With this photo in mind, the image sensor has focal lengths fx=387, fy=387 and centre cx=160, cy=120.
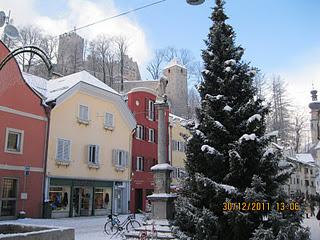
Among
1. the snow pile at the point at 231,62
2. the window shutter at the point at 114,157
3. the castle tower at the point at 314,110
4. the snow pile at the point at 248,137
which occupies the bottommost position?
the snow pile at the point at 248,137

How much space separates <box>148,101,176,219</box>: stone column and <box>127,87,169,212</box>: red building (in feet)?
58.1

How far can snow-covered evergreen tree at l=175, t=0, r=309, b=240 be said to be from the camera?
10.2m

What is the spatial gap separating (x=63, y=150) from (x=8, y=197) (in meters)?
5.03

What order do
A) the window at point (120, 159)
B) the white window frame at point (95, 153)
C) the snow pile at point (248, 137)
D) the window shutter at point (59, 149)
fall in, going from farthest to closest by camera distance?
the window at point (120, 159), the white window frame at point (95, 153), the window shutter at point (59, 149), the snow pile at point (248, 137)

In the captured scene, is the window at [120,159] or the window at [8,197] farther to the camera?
the window at [120,159]

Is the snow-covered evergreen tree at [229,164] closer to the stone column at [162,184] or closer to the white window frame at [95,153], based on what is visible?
the stone column at [162,184]

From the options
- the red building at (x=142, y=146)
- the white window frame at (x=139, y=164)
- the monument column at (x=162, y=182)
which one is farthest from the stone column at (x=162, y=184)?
the white window frame at (x=139, y=164)

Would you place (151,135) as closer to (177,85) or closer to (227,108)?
(227,108)

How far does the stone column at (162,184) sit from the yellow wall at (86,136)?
1144 cm

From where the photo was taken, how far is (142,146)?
35.7 meters

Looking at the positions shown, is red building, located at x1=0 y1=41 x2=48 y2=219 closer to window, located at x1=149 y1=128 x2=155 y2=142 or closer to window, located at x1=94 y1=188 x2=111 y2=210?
window, located at x1=94 y1=188 x2=111 y2=210

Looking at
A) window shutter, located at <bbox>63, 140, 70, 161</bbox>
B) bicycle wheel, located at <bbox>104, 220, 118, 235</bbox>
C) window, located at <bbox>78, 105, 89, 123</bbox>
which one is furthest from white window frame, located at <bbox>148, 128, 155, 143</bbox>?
bicycle wheel, located at <bbox>104, 220, 118, 235</bbox>

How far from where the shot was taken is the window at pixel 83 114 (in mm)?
28288

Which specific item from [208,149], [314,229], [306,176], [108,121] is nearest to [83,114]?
[108,121]
